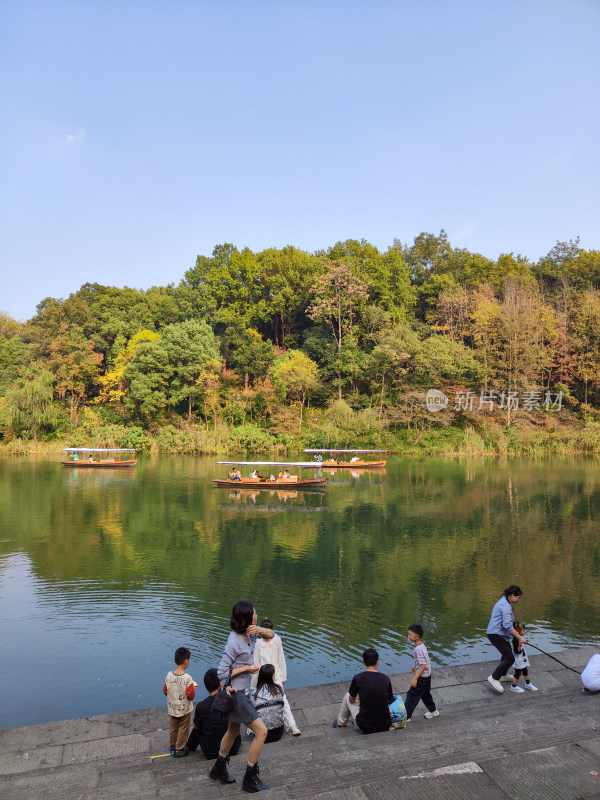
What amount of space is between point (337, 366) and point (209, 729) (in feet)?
128

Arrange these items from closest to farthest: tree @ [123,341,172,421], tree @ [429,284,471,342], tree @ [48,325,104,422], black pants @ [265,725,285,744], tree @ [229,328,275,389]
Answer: black pants @ [265,725,285,744] → tree @ [123,341,172,421] → tree @ [229,328,275,389] → tree @ [429,284,471,342] → tree @ [48,325,104,422]

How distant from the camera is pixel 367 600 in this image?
11.7m

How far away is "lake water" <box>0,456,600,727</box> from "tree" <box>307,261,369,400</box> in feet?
73.1

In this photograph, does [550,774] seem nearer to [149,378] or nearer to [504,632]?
[504,632]

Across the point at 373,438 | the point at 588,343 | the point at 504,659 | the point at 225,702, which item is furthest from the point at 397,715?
the point at 588,343

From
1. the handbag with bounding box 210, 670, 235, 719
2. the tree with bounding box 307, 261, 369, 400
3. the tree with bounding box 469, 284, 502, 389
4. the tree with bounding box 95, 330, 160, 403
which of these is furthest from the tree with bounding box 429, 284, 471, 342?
the handbag with bounding box 210, 670, 235, 719

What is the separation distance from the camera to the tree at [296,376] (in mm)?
42875

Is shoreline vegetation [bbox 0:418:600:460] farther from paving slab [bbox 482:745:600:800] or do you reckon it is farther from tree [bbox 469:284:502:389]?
paving slab [bbox 482:745:600:800]

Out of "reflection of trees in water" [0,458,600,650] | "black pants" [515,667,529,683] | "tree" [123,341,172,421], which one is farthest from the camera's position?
"tree" [123,341,172,421]

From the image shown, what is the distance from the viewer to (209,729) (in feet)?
16.8

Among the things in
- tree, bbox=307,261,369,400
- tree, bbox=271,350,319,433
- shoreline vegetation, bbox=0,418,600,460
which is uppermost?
tree, bbox=307,261,369,400

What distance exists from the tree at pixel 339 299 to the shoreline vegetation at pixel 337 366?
6.2 inches

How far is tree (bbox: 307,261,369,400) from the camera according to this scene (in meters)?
44.5

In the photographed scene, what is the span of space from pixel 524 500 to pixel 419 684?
18.2 meters
